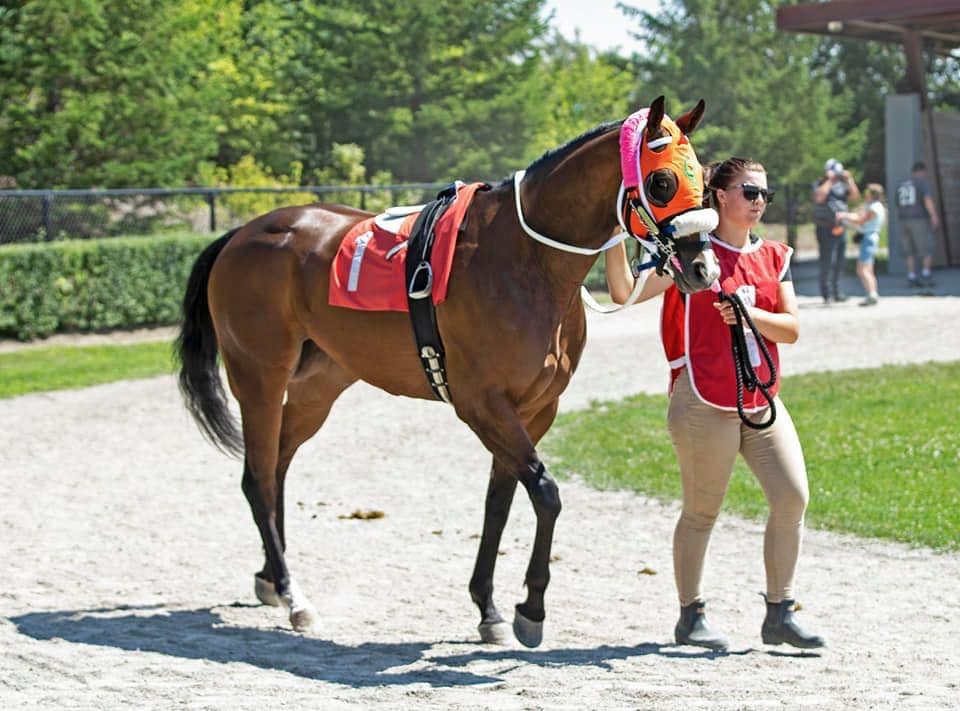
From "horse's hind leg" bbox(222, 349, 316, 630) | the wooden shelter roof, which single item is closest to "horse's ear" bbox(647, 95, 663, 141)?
"horse's hind leg" bbox(222, 349, 316, 630)

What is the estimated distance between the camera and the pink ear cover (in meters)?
5.11

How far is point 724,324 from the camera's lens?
5.46m

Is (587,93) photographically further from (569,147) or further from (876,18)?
(569,147)

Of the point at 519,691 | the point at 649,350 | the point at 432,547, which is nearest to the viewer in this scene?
the point at 519,691

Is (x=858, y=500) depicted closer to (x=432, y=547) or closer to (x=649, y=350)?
(x=432, y=547)

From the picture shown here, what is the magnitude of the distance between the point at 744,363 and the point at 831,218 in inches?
548

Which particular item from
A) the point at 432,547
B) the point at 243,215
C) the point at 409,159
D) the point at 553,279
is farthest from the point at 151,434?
the point at 409,159

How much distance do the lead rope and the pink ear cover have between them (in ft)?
1.87

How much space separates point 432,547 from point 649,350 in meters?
8.10

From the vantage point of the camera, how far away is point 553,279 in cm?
557

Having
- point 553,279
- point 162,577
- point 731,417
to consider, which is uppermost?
point 553,279

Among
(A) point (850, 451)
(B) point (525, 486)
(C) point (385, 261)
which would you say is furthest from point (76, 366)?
(B) point (525, 486)

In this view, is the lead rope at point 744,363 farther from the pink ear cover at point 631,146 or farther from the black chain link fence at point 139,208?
the black chain link fence at point 139,208

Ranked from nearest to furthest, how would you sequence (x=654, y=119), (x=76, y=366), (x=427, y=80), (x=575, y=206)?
(x=654, y=119) < (x=575, y=206) < (x=76, y=366) < (x=427, y=80)
